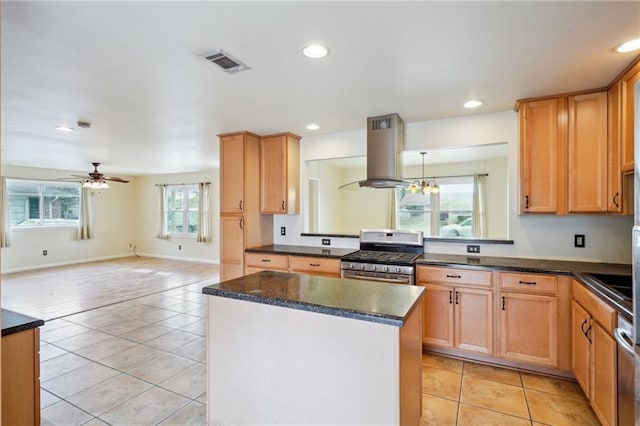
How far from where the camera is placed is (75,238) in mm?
8227

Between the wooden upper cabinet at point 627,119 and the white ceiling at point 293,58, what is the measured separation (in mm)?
105

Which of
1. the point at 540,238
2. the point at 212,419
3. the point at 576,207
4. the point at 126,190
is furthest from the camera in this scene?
the point at 126,190

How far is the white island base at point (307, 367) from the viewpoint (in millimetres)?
1571

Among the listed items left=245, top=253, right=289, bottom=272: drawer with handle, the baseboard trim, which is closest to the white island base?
left=245, top=253, right=289, bottom=272: drawer with handle

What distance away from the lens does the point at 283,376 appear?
71.1 inches

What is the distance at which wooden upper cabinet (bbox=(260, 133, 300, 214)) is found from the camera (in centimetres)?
421

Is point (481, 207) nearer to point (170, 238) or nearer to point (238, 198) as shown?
point (238, 198)

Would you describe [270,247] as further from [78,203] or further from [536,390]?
[78,203]

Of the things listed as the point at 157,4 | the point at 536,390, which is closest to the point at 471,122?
the point at 536,390

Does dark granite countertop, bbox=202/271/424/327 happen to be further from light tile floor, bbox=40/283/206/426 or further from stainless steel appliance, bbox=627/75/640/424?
light tile floor, bbox=40/283/206/426

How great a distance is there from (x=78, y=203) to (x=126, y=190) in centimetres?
133

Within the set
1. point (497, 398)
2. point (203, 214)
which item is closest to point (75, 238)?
point (203, 214)

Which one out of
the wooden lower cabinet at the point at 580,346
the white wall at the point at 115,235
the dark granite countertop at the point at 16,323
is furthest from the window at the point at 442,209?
the dark granite countertop at the point at 16,323

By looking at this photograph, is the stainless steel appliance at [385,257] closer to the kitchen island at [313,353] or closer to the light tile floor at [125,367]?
the kitchen island at [313,353]
